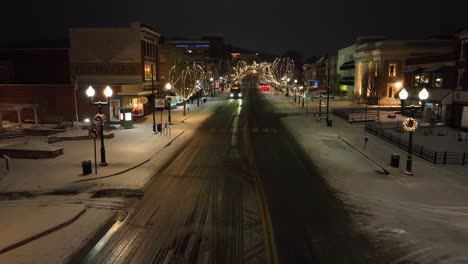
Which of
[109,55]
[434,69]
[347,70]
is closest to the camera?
[434,69]

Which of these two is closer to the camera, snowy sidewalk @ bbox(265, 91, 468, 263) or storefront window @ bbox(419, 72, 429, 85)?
snowy sidewalk @ bbox(265, 91, 468, 263)

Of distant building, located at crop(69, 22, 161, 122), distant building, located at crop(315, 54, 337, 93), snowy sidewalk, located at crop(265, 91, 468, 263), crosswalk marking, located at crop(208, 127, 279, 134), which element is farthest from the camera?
distant building, located at crop(315, 54, 337, 93)

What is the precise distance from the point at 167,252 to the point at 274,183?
25.9 ft

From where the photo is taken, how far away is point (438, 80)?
131ft

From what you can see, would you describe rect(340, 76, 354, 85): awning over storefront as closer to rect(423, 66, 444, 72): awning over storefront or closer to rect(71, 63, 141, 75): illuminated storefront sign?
rect(423, 66, 444, 72): awning over storefront

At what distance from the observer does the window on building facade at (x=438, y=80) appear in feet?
129

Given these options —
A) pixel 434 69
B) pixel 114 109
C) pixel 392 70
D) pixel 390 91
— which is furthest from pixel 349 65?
pixel 114 109

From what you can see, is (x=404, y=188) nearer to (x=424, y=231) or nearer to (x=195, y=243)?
(x=424, y=231)

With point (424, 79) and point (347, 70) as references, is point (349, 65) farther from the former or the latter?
point (424, 79)

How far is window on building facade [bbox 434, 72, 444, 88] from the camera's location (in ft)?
129

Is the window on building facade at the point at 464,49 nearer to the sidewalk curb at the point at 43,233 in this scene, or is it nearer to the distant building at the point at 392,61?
the distant building at the point at 392,61

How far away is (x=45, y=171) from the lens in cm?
1938

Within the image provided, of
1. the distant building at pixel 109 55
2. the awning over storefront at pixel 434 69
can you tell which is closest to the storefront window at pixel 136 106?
the distant building at pixel 109 55

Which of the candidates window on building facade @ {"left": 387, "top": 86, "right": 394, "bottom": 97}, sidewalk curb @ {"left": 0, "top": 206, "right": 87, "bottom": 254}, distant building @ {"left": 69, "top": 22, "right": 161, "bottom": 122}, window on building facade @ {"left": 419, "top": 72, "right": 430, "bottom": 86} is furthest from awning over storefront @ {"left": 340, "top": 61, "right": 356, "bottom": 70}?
sidewalk curb @ {"left": 0, "top": 206, "right": 87, "bottom": 254}
